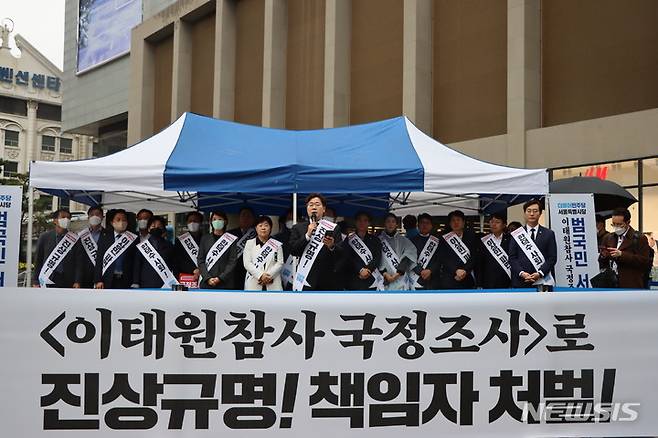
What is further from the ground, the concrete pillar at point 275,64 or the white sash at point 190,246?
the concrete pillar at point 275,64

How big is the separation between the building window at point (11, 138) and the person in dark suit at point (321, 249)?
78.9 metres

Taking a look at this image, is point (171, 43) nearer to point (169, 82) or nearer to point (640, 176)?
point (169, 82)

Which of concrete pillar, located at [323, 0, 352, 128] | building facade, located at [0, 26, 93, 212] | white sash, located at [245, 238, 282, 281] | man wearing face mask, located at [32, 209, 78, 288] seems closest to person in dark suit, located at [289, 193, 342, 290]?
white sash, located at [245, 238, 282, 281]

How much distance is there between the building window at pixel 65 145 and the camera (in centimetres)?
8175

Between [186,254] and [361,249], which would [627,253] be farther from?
[186,254]

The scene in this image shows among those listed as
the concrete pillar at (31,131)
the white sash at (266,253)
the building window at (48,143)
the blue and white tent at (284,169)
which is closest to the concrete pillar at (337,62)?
the blue and white tent at (284,169)

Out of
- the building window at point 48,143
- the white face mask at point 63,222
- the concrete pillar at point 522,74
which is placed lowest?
the white face mask at point 63,222

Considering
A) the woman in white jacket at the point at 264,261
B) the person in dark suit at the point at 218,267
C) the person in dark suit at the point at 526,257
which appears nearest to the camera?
the woman in white jacket at the point at 264,261

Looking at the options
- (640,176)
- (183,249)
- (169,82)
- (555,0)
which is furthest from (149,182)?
(169,82)

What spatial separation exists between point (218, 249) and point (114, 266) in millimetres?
1471

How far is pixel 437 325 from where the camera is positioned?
451 centimetres

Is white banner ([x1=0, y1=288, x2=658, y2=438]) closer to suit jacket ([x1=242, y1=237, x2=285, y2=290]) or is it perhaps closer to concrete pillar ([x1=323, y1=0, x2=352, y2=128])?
suit jacket ([x1=242, y1=237, x2=285, y2=290])

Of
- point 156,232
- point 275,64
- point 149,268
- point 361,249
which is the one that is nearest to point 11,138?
point 275,64

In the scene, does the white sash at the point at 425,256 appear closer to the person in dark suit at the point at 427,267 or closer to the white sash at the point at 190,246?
the person in dark suit at the point at 427,267
